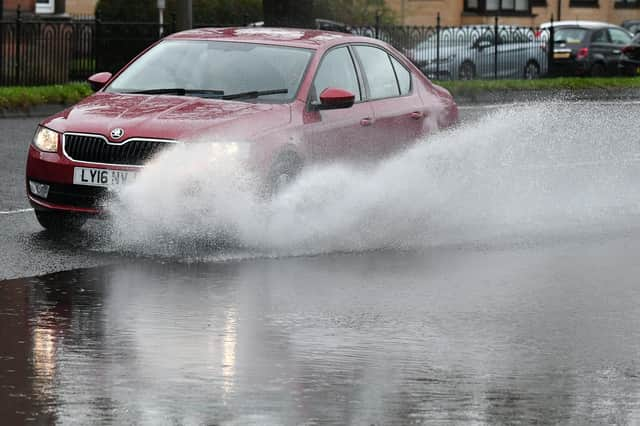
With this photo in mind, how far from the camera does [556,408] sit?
6.80 m

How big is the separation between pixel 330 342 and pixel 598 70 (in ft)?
112

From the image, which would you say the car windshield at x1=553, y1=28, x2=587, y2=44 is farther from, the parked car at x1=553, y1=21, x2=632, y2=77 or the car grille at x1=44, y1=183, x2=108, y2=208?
the car grille at x1=44, y1=183, x2=108, y2=208

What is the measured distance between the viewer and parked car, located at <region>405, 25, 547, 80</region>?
3578 cm

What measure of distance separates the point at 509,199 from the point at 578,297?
183 inches

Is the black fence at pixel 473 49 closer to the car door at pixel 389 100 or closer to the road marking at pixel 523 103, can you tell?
the road marking at pixel 523 103

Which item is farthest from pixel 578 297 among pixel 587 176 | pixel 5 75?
pixel 5 75

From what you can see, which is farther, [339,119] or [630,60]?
[630,60]

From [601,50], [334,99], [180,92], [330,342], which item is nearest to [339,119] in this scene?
[334,99]

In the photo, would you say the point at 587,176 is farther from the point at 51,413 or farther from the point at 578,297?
the point at 51,413

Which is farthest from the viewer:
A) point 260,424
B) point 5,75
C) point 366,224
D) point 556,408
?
point 5,75

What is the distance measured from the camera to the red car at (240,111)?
37.4 feet

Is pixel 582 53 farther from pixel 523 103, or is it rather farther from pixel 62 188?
pixel 62 188

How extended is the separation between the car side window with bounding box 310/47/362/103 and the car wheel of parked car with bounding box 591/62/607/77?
28.6m

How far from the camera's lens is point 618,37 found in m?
42.4
